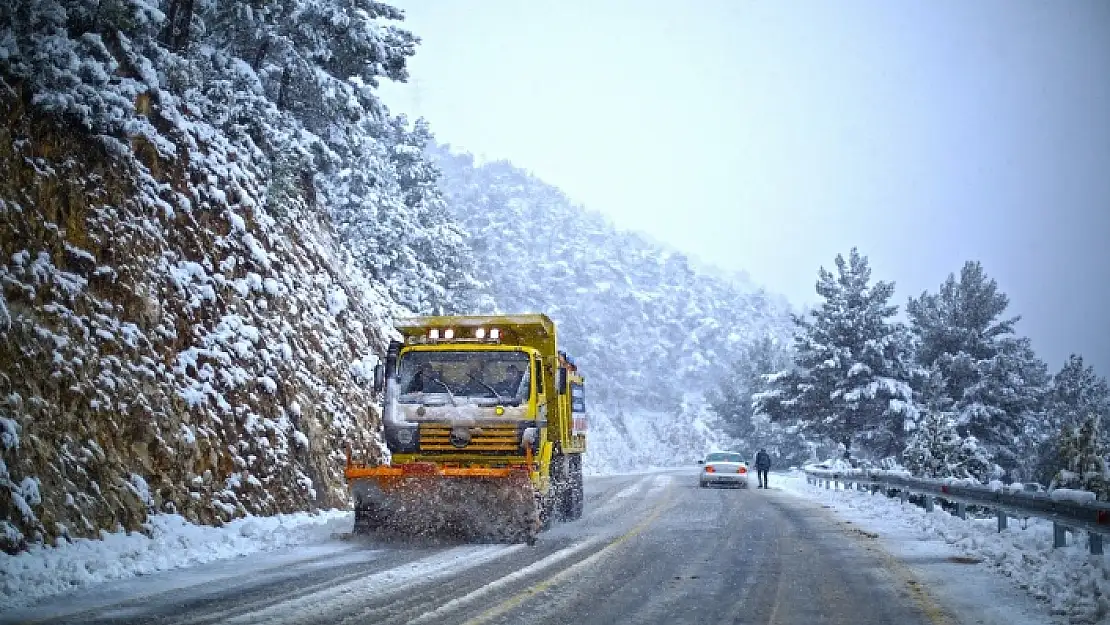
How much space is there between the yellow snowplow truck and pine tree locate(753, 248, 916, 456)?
32678mm

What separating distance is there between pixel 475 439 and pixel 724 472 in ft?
78.5

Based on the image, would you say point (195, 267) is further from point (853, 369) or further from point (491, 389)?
point (853, 369)

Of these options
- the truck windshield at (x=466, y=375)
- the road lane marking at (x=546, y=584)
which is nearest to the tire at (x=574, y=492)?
the road lane marking at (x=546, y=584)

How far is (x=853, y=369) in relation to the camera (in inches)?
1775

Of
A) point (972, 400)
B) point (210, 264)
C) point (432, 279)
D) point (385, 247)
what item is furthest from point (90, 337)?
point (972, 400)

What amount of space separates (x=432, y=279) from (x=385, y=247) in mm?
3998

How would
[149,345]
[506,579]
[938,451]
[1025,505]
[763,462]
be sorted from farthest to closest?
[763,462]
[938,451]
[149,345]
[1025,505]
[506,579]

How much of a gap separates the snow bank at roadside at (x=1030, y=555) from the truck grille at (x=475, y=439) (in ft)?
22.1

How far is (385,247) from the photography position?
42.1 m

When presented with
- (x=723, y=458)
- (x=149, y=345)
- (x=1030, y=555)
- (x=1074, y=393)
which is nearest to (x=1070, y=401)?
(x=1074, y=393)

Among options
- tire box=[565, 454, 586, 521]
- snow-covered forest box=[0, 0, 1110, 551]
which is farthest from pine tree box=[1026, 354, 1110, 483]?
tire box=[565, 454, 586, 521]

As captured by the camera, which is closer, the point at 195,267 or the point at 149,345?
the point at 149,345

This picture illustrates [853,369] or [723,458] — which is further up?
[853,369]

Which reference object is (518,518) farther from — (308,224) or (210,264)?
(308,224)
